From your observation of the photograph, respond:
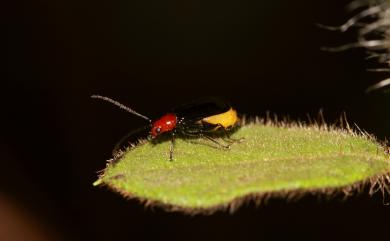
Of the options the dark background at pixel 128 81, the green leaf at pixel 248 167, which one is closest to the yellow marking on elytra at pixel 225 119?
the green leaf at pixel 248 167

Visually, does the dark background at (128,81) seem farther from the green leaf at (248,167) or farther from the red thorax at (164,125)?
the green leaf at (248,167)

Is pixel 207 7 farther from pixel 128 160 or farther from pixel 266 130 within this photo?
pixel 128 160

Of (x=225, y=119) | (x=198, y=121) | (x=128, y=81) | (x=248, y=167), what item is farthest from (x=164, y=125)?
(x=128, y=81)

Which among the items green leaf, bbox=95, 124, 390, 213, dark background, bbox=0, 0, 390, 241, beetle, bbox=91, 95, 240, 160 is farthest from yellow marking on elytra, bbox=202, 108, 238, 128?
dark background, bbox=0, 0, 390, 241

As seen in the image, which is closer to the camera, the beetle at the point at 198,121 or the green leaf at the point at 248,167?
the green leaf at the point at 248,167

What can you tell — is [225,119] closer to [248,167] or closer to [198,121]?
[198,121]

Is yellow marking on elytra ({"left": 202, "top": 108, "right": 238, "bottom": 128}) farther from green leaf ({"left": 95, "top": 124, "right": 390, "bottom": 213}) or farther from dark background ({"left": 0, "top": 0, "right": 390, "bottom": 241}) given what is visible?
dark background ({"left": 0, "top": 0, "right": 390, "bottom": 241})

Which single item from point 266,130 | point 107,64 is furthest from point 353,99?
point 107,64
